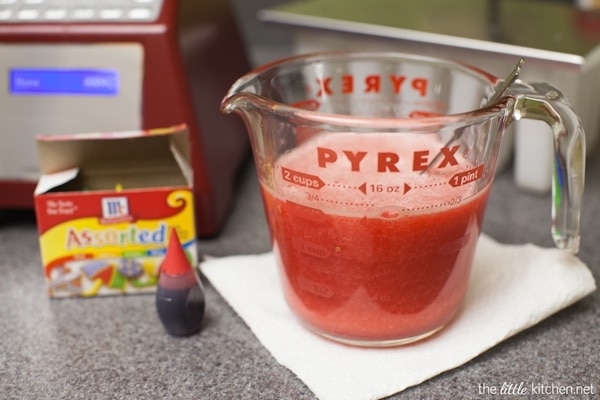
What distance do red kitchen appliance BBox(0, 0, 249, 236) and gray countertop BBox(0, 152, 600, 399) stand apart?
0.13 m

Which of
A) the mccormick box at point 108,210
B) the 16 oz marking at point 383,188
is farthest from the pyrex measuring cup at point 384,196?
the mccormick box at point 108,210

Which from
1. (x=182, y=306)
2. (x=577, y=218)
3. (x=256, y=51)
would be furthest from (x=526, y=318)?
(x=256, y=51)

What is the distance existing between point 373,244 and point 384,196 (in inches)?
1.7

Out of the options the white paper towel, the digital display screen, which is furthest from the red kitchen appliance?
the white paper towel

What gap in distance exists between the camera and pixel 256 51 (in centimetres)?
132

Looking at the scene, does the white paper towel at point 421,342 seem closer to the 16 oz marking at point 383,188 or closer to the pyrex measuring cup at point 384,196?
the pyrex measuring cup at point 384,196

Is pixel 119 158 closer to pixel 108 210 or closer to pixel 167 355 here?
pixel 108 210

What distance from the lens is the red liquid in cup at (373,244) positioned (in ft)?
1.94

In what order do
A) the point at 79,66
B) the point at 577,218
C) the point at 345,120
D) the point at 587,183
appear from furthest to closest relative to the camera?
1. the point at 587,183
2. the point at 79,66
3. the point at 577,218
4. the point at 345,120

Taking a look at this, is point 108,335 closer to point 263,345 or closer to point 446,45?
point 263,345

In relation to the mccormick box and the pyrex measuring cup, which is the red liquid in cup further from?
the mccormick box

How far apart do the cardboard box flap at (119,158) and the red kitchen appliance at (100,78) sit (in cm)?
4

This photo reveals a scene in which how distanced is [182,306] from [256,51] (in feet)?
2.42

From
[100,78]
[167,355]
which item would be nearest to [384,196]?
[167,355]
